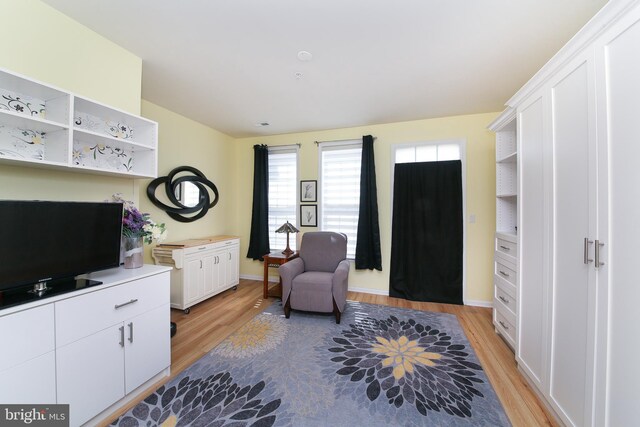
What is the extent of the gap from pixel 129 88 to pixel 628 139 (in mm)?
3166

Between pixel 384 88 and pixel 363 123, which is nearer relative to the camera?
pixel 384 88

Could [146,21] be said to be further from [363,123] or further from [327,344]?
[327,344]

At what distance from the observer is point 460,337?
8.07 feet

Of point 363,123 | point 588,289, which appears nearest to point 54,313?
point 588,289

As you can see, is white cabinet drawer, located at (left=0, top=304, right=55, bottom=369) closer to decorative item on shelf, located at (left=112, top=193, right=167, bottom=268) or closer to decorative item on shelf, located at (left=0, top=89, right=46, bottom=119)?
decorative item on shelf, located at (left=112, top=193, right=167, bottom=268)

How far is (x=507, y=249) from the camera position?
2309 mm

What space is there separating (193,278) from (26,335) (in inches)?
74.4

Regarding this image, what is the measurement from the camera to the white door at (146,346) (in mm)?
1604

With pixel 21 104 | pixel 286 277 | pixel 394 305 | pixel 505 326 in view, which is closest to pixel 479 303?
pixel 505 326

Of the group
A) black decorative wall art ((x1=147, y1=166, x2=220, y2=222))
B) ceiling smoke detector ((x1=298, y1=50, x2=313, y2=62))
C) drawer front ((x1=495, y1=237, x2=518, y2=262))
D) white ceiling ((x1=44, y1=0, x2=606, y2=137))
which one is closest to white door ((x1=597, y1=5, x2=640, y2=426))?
white ceiling ((x1=44, y1=0, x2=606, y2=137))

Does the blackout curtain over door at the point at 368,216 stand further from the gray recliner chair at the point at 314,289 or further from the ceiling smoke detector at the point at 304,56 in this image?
the ceiling smoke detector at the point at 304,56

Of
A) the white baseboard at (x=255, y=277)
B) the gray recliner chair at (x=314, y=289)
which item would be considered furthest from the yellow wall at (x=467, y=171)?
the white baseboard at (x=255, y=277)

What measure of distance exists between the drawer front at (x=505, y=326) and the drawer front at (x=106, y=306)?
295 centimetres

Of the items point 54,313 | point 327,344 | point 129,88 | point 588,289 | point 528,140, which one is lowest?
point 327,344
